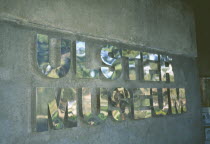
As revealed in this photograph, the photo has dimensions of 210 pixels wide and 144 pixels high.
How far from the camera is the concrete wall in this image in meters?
2.42

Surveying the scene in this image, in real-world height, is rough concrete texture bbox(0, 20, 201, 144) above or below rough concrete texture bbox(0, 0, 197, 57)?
below

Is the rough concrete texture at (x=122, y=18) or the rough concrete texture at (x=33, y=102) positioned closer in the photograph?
the rough concrete texture at (x=33, y=102)

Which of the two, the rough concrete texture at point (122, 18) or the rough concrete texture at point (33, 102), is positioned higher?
the rough concrete texture at point (122, 18)

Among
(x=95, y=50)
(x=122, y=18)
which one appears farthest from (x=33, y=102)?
(x=122, y=18)

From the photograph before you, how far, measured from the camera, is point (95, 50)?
10.7 feet

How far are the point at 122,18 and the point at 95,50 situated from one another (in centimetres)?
91

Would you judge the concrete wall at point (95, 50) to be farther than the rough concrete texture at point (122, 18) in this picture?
No

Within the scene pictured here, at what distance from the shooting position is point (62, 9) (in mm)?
2938

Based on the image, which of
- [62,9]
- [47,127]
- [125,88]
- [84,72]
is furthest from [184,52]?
[47,127]

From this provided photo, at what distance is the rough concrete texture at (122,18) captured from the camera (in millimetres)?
2682

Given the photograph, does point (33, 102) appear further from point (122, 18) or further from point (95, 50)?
point (122, 18)

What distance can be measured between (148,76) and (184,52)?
1.52 metres

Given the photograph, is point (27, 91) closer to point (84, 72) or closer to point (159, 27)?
point (84, 72)

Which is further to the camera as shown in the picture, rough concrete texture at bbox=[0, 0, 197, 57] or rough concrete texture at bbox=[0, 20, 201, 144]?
rough concrete texture at bbox=[0, 0, 197, 57]
